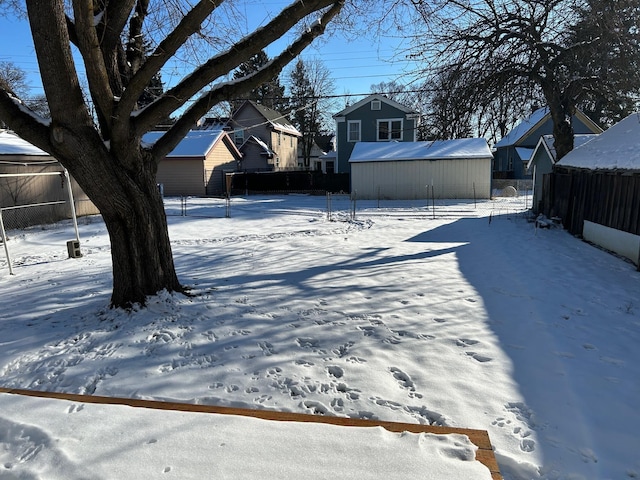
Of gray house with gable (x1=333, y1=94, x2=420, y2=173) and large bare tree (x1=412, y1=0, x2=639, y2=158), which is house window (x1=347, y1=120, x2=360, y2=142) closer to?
gray house with gable (x1=333, y1=94, x2=420, y2=173)

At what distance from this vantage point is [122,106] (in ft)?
14.6

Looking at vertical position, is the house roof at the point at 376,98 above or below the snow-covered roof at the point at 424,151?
above

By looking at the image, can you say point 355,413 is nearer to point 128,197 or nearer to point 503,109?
point 128,197

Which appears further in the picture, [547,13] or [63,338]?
[547,13]

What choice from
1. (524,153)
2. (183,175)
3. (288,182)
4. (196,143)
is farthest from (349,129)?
(524,153)

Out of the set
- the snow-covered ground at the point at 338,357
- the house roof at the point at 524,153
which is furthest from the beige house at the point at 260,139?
the snow-covered ground at the point at 338,357

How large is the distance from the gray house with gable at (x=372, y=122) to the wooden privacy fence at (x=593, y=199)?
17.5m

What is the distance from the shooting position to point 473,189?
900 inches

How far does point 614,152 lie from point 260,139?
32108 mm

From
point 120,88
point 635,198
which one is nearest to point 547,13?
point 635,198

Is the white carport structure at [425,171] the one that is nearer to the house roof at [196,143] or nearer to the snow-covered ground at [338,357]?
the house roof at [196,143]

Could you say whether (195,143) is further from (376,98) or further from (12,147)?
(12,147)

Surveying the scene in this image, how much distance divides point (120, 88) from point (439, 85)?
1027 centimetres

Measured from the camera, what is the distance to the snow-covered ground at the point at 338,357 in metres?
2.28
